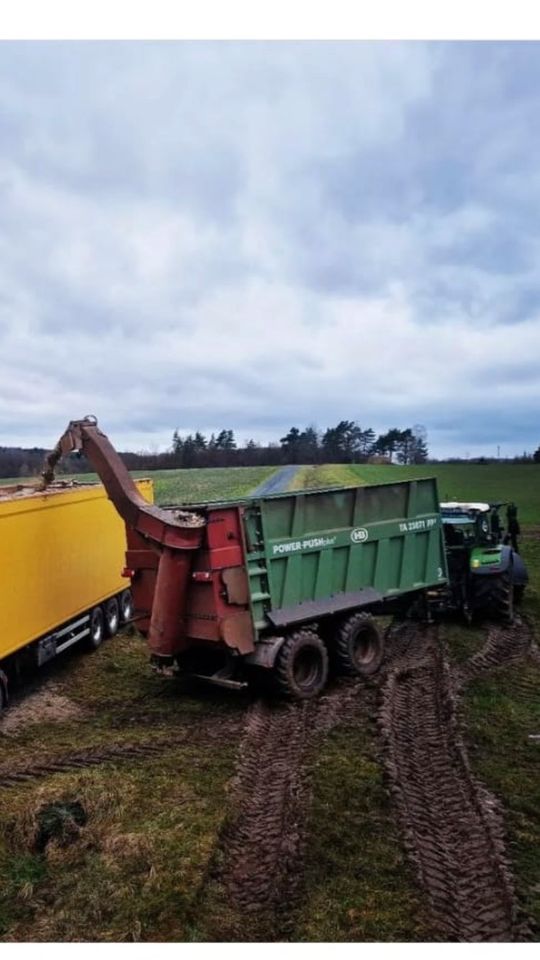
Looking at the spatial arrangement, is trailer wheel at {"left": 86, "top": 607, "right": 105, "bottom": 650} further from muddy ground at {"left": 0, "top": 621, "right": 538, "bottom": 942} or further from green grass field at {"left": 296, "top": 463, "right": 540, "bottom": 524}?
green grass field at {"left": 296, "top": 463, "right": 540, "bottom": 524}

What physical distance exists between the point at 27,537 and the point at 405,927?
21.6 feet

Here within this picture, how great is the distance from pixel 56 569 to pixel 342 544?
13.5ft

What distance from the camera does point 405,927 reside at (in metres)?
4.15

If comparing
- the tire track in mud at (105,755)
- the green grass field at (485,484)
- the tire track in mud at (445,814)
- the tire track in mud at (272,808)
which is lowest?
the tire track in mud at (105,755)

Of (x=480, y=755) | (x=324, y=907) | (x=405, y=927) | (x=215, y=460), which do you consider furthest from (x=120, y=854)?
(x=215, y=460)

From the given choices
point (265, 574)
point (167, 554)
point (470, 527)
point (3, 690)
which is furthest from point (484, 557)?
point (3, 690)

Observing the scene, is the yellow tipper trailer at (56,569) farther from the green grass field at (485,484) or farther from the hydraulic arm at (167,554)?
the green grass field at (485,484)

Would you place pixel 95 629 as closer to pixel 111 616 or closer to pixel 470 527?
pixel 111 616

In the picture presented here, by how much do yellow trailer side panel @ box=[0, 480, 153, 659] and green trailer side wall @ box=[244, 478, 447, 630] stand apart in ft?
9.61

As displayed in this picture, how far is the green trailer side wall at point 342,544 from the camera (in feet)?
28.0

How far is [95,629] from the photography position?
11.9m

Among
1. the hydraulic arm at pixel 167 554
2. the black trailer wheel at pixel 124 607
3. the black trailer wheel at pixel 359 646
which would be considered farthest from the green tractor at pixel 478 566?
the black trailer wheel at pixel 124 607

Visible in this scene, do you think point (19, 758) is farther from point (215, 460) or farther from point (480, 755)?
point (215, 460)

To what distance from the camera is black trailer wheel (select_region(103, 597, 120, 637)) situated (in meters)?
12.8
